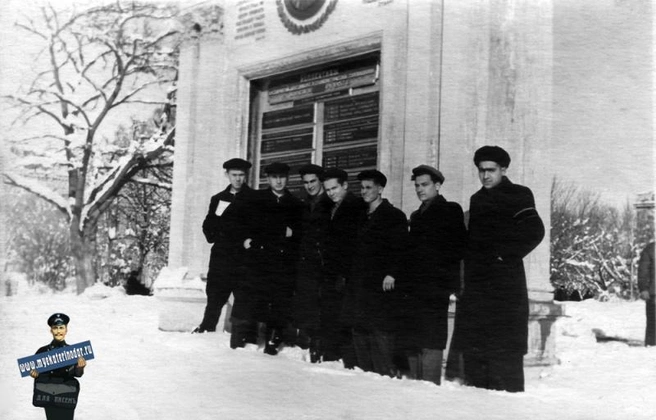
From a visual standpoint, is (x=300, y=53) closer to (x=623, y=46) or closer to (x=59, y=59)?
(x=59, y=59)

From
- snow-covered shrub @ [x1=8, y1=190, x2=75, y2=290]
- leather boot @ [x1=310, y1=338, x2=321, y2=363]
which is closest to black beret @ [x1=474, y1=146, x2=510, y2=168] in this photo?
leather boot @ [x1=310, y1=338, x2=321, y2=363]

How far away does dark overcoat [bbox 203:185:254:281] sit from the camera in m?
6.02

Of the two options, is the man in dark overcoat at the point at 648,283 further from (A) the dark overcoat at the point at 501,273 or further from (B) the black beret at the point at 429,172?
(B) the black beret at the point at 429,172

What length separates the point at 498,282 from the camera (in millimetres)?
4262

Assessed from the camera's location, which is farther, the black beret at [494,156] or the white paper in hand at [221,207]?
the white paper in hand at [221,207]

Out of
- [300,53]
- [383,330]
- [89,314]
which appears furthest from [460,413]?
[300,53]

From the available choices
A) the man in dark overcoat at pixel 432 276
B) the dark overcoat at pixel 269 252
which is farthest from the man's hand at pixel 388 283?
the dark overcoat at pixel 269 252

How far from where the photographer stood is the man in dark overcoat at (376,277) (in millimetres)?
4703

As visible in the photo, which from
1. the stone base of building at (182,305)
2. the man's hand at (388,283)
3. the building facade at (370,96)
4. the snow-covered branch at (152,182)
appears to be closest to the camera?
the man's hand at (388,283)

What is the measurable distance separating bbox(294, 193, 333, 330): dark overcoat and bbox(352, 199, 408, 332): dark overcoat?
46cm

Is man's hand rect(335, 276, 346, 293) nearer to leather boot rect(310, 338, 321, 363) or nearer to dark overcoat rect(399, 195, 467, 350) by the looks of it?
leather boot rect(310, 338, 321, 363)

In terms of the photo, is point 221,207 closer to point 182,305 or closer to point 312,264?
point 182,305

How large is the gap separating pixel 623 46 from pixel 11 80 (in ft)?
12.2

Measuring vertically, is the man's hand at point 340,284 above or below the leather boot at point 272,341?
above
